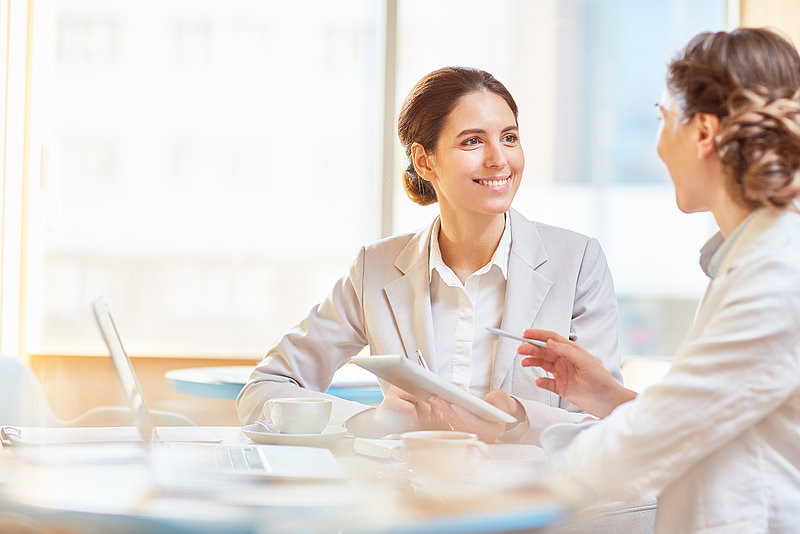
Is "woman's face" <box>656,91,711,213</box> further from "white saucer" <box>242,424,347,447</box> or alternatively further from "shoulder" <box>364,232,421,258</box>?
"shoulder" <box>364,232,421,258</box>

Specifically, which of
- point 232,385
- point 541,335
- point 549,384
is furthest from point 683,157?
point 232,385

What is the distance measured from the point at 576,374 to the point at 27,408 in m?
2.06

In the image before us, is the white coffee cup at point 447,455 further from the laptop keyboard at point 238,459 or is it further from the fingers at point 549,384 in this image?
the fingers at point 549,384

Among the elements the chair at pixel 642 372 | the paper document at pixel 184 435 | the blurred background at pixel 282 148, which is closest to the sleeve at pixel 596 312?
the paper document at pixel 184 435

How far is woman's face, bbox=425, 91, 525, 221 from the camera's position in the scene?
7.02 ft

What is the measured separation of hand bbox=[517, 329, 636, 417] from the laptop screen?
27.0 inches

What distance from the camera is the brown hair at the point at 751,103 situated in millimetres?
1197

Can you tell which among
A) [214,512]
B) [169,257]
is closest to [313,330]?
[214,512]

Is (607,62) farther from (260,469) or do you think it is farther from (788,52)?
(260,469)

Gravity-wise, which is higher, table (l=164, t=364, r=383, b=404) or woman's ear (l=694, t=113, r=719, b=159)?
woman's ear (l=694, t=113, r=719, b=159)

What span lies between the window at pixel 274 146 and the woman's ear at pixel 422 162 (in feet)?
8.06

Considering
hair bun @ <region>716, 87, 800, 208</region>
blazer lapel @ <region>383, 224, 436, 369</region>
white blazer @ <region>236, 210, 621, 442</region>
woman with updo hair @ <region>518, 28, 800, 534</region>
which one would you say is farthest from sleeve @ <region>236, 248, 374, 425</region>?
hair bun @ <region>716, 87, 800, 208</region>

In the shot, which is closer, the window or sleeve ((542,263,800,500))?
sleeve ((542,263,800,500))

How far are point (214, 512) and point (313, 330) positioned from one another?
121cm
